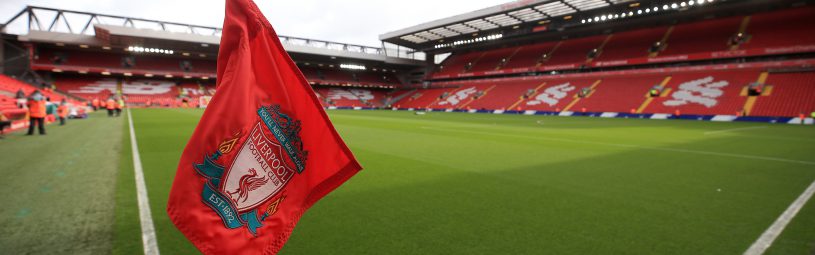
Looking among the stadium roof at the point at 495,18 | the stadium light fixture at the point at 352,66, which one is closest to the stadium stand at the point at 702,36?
the stadium roof at the point at 495,18

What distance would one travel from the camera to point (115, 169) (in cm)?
548

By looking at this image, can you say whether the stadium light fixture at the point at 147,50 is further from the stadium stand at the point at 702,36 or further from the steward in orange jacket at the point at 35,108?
the stadium stand at the point at 702,36

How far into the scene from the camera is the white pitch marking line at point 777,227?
2.60m

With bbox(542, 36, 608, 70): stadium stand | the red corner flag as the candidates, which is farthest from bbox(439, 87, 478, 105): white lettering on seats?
the red corner flag

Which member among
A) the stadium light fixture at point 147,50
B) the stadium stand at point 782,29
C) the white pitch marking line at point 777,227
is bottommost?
the white pitch marking line at point 777,227

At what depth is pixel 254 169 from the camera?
1741 mm

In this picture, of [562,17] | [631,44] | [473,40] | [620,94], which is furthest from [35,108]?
[631,44]

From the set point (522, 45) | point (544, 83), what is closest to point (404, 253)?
point (544, 83)

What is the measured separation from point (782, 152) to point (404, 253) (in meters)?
10.1

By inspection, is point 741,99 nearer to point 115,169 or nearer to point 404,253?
point 404,253

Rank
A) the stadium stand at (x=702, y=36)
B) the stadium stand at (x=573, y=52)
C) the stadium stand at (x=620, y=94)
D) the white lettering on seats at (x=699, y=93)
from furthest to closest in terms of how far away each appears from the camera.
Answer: the stadium stand at (x=573, y=52) < the stadium stand at (x=702, y=36) < the stadium stand at (x=620, y=94) < the white lettering on seats at (x=699, y=93)

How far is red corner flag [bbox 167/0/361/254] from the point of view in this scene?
158 cm

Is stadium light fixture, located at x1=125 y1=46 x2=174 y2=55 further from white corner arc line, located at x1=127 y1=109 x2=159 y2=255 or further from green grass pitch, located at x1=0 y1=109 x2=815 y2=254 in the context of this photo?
white corner arc line, located at x1=127 y1=109 x2=159 y2=255

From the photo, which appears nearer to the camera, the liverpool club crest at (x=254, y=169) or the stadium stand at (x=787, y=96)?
the liverpool club crest at (x=254, y=169)
